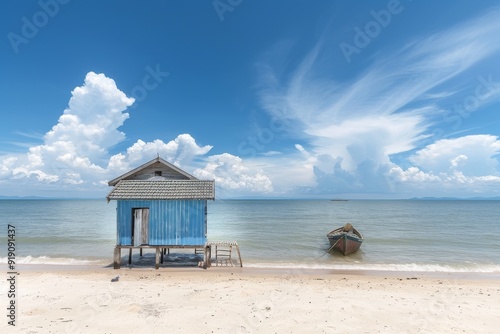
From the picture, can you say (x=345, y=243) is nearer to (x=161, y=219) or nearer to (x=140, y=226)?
(x=161, y=219)

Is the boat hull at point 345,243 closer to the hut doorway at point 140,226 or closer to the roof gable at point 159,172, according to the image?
the roof gable at point 159,172

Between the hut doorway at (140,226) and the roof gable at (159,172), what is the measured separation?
2561mm

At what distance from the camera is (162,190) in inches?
701

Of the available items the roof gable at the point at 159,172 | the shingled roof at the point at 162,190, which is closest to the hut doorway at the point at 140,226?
the shingled roof at the point at 162,190

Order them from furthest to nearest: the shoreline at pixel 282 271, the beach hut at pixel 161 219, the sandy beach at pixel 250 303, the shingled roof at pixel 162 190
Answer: the shoreline at pixel 282 271, the beach hut at pixel 161 219, the shingled roof at pixel 162 190, the sandy beach at pixel 250 303

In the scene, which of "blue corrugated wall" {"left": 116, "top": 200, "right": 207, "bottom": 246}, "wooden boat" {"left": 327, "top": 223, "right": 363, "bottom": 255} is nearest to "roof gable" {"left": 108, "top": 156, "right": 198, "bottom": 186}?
"blue corrugated wall" {"left": 116, "top": 200, "right": 207, "bottom": 246}

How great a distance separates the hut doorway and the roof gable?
101 inches

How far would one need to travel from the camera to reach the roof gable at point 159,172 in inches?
747

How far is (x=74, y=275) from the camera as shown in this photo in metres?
17.5

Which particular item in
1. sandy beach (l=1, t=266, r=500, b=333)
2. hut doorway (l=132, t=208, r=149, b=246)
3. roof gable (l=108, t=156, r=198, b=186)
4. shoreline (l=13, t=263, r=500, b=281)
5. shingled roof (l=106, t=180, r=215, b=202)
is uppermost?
roof gable (l=108, t=156, r=198, b=186)

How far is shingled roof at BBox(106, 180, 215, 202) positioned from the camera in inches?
681

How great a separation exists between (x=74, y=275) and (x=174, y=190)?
8037mm

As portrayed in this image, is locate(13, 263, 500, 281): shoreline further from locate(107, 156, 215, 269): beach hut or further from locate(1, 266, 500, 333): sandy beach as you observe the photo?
locate(107, 156, 215, 269): beach hut

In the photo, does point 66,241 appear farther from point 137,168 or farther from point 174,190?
point 174,190
